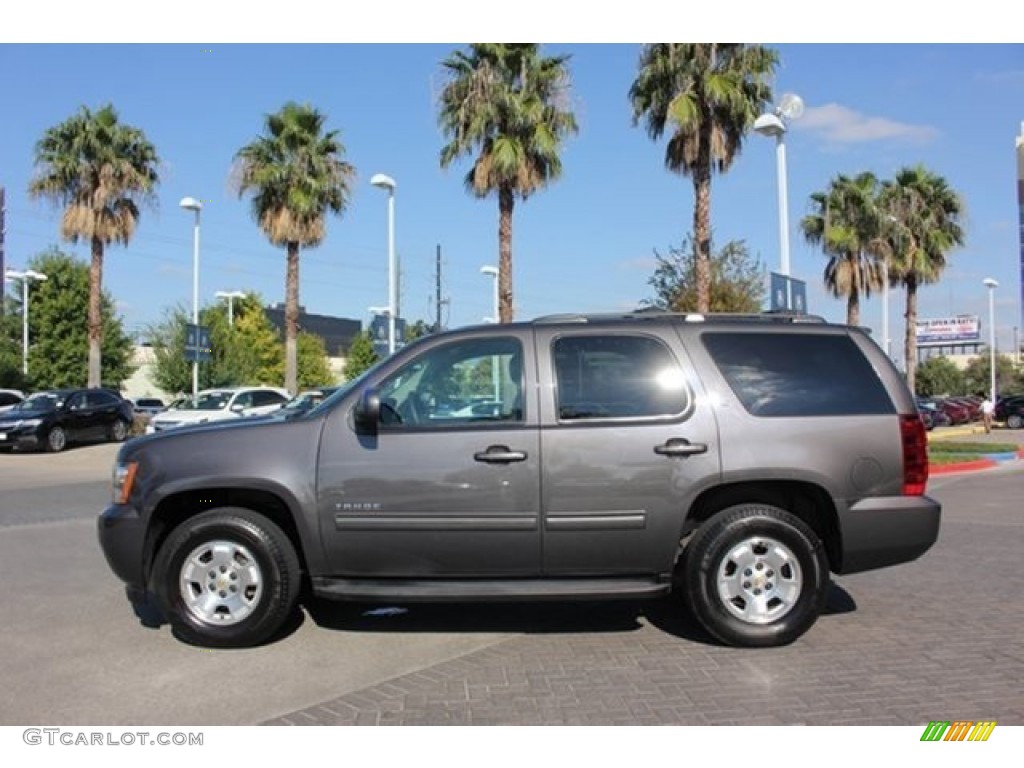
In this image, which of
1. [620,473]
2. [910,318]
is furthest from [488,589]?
[910,318]

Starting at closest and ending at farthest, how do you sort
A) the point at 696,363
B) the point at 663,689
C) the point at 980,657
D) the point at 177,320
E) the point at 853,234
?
the point at 663,689
the point at 980,657
the point at 696,363
the point at 853,234
the point at 177,320

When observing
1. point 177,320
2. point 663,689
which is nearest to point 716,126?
point 663,689

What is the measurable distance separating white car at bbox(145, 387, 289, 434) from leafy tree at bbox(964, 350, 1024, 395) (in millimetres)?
81050

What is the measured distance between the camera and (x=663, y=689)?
15.4 feet

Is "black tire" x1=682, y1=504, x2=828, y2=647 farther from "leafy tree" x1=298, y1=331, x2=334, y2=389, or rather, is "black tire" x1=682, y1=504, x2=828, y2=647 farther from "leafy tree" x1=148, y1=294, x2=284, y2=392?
"leafy tree" x1=298, y1=331, x2=334, y2=389

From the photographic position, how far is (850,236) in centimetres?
3650

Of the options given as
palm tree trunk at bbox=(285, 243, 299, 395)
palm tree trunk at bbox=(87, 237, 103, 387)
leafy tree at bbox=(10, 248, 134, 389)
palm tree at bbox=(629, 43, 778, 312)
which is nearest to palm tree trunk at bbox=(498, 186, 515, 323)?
palm tree at bbox=(629, 43, 778, 312)

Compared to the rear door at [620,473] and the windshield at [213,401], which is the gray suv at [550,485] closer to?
the rear door at [620,473]

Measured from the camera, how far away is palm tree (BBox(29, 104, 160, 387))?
2969 centimetres

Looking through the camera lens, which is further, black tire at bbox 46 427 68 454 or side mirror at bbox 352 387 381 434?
black tire at bbox 46 427 68 454

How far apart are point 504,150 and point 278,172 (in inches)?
357

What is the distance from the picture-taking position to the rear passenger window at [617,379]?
17.9ft

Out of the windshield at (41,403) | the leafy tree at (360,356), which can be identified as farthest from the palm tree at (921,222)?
the leafy tree at (360,356)

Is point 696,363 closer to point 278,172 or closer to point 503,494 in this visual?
point 503,494
